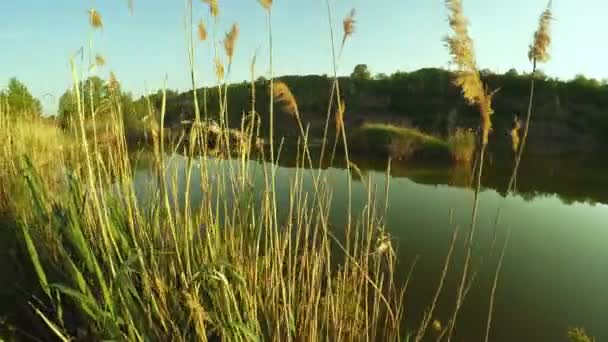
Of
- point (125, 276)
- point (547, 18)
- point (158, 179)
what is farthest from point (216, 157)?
point (547, 18)

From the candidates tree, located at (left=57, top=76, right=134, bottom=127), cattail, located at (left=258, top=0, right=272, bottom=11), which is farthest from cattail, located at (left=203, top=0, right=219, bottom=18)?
tree, located at (left=57, top=76, right=134, bottom=127)

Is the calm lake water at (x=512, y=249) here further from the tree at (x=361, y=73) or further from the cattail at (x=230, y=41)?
the tree at (x=361, y=73)

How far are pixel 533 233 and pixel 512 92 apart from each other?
17.5m

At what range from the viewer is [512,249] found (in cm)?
337

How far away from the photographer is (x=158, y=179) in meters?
1.23

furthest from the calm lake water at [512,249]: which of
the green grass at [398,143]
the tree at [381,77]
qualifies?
the tree at [381,77]

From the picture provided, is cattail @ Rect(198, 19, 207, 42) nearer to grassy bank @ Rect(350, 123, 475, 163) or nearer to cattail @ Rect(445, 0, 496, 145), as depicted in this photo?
cattail @ Rect(445, 0, 496, 145)

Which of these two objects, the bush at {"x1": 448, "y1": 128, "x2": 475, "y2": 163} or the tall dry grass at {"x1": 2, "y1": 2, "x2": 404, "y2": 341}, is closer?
the tall dry grass at {"x1": 2, "y1": 2, "x2": 404, "y2": 341}

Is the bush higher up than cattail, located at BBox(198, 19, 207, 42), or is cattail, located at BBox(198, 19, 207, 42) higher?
cattail, located at BBox(198, 19, 207, 42)

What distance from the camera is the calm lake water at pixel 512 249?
2.33 meters

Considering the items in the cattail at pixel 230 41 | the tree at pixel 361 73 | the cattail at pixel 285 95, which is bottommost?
the cattail at pixel 285 95

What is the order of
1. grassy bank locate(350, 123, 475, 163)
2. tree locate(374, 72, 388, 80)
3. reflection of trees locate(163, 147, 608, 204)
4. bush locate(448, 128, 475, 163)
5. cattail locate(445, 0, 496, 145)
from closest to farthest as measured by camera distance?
cattail locate(445, 0, 496, 145) < reflection of trees locate(163, 147, 608, 204) < bush locate(448, 128, 475, 163) < grassy bank locate(350, 123, 475, 163) < tree locate(374, 72, 388, 80)

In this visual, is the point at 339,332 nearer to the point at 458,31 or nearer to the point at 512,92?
the point at 458,31

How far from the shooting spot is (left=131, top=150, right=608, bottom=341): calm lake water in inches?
91.9
